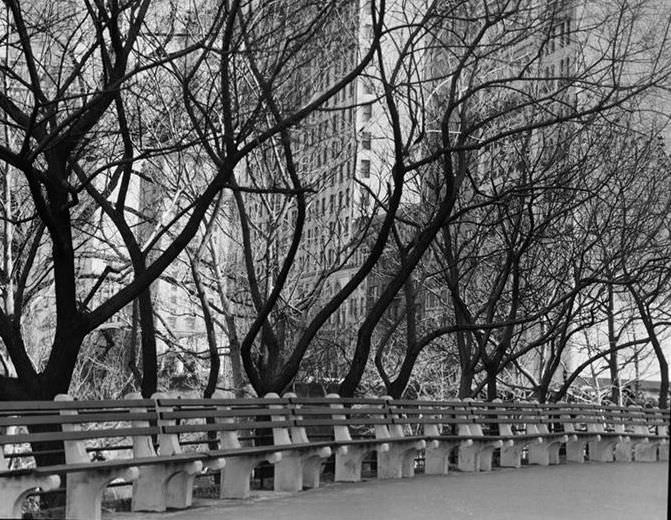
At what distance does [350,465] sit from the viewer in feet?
52.6

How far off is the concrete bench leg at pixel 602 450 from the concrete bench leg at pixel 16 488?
54.2 ft

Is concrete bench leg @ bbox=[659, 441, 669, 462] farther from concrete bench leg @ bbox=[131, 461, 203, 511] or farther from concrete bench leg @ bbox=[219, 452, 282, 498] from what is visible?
concrete bench leg @ bbox=[219, 452, 282, 498]

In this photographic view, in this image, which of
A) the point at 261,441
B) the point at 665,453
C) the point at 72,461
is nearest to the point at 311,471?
the point at 261,441

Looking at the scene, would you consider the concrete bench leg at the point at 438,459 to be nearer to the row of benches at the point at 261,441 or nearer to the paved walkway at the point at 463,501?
the row of benches at the point at 261,441

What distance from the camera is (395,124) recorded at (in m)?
18.5

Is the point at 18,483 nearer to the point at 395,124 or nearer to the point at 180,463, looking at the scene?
the point at 180,463

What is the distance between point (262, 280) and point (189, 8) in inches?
364

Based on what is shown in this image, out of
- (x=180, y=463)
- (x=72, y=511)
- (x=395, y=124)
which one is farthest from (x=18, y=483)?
(x=395, y=124)

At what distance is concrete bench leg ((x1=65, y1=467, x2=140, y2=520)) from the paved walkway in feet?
2.18

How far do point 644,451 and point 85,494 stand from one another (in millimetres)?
12188

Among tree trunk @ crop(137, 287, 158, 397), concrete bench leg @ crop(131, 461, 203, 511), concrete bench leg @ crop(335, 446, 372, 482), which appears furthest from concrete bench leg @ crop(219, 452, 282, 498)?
tree trunk @ crop(137, 287, 158, 397)

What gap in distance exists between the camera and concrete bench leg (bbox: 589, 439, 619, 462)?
2430 centimetres

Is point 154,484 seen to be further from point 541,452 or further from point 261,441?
point 541,452

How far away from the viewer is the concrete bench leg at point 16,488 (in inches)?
359
